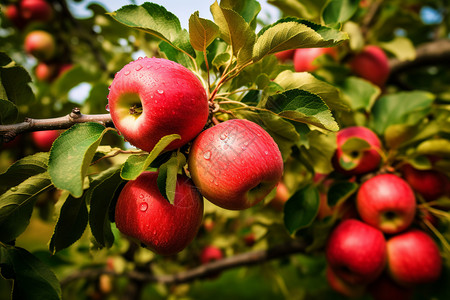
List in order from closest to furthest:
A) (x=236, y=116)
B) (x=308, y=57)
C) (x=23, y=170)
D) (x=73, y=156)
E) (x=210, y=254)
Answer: (x=73, y=156)
(x=23, y=170)
(x=236, y=116)
(x=308, y=57)
(x=210, y=254)

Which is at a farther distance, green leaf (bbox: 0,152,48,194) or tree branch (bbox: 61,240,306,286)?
tree branch (bbox: 61,240,306,286)

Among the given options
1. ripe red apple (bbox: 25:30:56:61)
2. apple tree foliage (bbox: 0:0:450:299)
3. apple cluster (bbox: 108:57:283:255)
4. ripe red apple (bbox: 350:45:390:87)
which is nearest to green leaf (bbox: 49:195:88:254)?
apple tree foliage (bbox: 0:0:450:299)

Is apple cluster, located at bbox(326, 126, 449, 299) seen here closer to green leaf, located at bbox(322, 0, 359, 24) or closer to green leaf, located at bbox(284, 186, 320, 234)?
green leaf, located at bbox(284, 186, 320, 234)

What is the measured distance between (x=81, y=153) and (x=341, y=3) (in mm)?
975

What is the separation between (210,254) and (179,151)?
180 centimetres

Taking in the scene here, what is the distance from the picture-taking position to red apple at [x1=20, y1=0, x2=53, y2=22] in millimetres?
1939

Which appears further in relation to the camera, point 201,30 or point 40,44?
point 40,44

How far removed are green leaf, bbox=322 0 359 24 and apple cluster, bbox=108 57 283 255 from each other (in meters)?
0.65

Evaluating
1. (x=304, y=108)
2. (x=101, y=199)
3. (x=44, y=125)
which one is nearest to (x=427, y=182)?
(x=304, y=108)

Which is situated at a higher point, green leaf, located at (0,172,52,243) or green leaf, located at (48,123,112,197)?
green leaf, located at (48,123,112,197)

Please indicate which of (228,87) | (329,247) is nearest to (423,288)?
(329,247)

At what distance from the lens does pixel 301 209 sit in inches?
40.0

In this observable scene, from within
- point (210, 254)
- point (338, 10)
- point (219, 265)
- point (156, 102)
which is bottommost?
point (210, 254)

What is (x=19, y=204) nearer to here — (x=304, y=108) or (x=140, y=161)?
(x=140, y=161)
